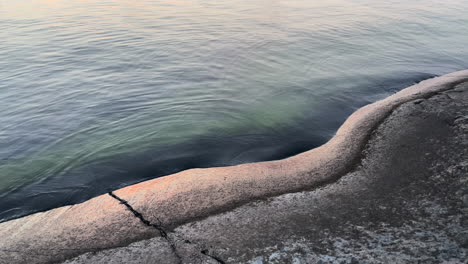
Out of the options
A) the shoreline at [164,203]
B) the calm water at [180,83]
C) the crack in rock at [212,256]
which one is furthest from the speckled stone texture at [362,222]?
the calm water at [180,83]

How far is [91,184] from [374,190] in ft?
12.3

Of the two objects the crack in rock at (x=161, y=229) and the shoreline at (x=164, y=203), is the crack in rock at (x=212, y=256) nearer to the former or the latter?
the crack in rock at (x=161, y=229)

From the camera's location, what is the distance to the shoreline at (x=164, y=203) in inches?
151

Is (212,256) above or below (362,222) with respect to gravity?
below

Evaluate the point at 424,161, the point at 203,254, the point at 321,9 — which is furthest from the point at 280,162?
the point at 321,9

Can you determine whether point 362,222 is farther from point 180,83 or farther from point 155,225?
point 180,83

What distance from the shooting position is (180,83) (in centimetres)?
962

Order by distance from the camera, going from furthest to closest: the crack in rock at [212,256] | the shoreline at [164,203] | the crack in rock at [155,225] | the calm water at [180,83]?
the calm water at [180,83], the shoreline at [164,203], the crack in rock at [155,225], the crack in rock at [212,256]

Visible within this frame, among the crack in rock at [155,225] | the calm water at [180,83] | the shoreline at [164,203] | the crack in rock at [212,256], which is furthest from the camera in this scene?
the calm water at [180,83]

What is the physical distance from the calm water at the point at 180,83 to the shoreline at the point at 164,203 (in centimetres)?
74

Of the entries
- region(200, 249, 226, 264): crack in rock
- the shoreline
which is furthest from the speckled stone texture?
the shoreline

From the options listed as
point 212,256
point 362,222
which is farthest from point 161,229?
point 362,222

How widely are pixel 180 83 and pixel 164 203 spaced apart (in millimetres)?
5663

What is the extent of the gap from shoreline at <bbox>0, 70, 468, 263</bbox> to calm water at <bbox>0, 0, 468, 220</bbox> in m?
0.74
